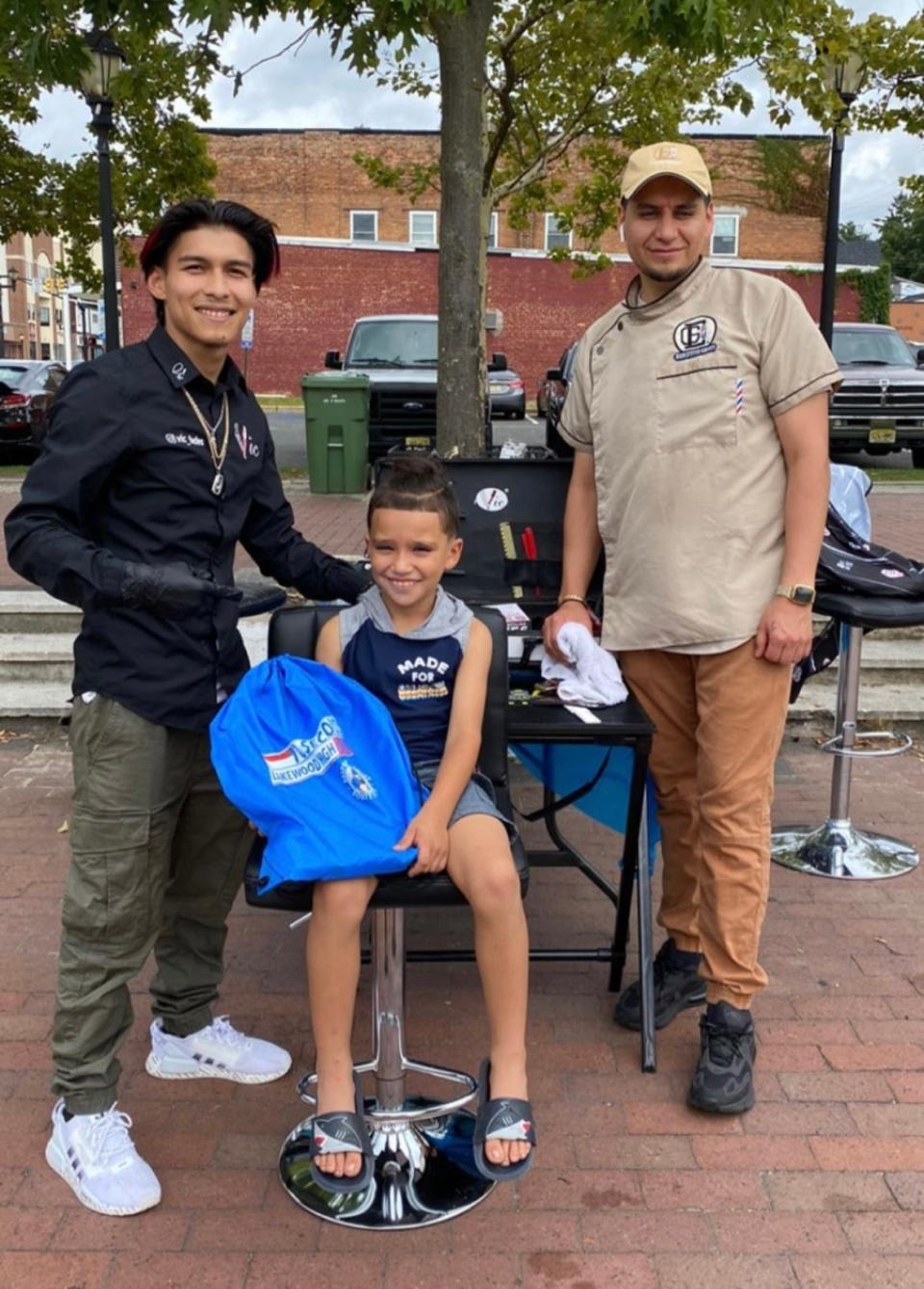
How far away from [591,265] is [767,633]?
14563 millimetres

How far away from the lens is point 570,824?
4680 millimetres

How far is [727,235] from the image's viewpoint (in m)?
36.0

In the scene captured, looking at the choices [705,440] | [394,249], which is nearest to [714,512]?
[705,440]

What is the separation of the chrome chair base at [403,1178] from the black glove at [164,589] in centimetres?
123

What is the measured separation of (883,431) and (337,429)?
23.4ft

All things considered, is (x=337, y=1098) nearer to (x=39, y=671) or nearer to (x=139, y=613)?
(x=139, y=613)

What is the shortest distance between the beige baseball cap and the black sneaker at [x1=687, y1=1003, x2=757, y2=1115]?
202 centimetres

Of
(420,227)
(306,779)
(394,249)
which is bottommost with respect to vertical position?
(306,779)

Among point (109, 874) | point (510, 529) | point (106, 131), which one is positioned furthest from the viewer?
point (106, 131)

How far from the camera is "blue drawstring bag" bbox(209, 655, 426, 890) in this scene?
2312mm

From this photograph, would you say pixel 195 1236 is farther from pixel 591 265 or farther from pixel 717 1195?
pixel 591 265

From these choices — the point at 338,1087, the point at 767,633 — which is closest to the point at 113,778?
the point at 338,1087

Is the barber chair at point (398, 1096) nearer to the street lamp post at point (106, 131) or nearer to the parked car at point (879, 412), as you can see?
the street lamp post at point (106, 131)

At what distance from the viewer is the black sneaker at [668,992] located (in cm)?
316
